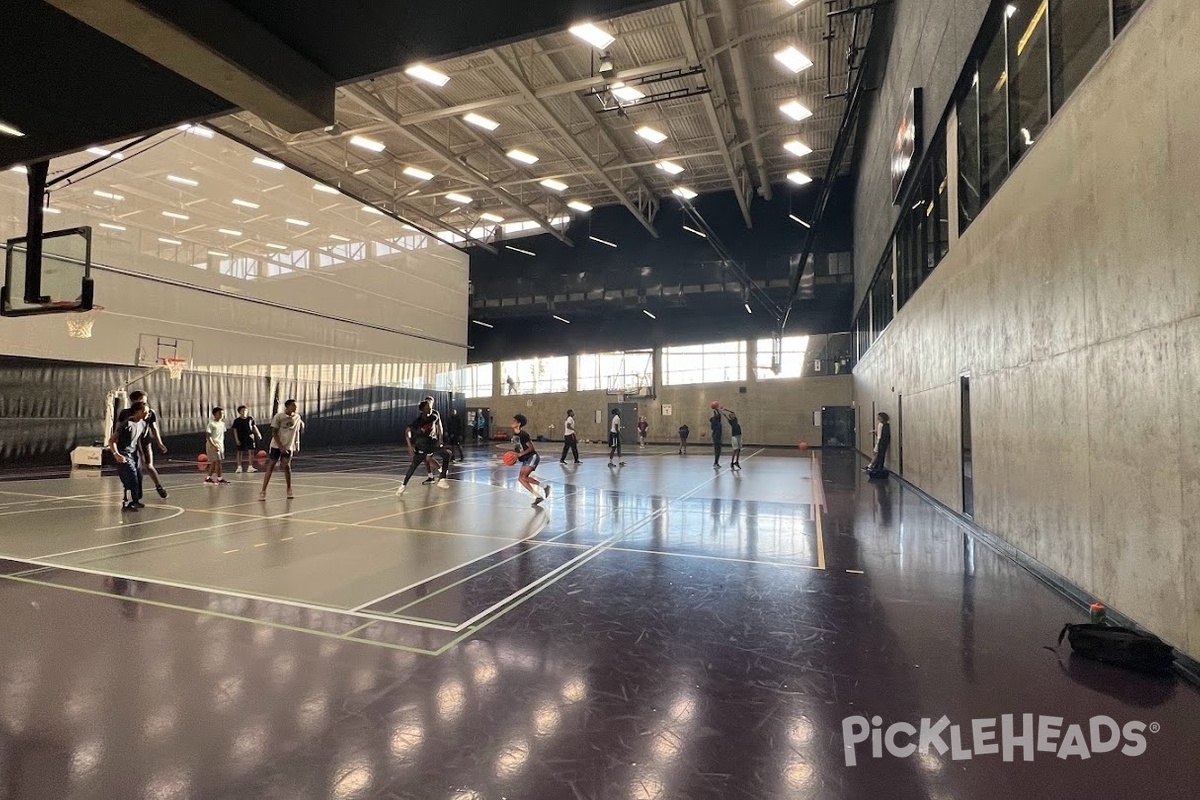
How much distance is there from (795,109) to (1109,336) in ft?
54.4

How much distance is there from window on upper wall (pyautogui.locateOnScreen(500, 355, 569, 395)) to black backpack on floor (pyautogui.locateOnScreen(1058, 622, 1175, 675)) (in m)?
35.0

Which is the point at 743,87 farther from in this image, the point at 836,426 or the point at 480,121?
the point at 836,426

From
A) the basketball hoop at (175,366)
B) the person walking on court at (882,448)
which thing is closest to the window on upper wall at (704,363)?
the person walking on court at (882,448)

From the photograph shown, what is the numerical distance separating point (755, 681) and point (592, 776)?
1.28 meters

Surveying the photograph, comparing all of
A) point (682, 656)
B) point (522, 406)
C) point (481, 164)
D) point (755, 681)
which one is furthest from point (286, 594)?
point (522, 406)

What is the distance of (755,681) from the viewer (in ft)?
10.9

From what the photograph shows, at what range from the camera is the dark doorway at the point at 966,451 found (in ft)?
25.8

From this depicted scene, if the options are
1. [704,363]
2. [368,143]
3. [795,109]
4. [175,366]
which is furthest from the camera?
[704,363]

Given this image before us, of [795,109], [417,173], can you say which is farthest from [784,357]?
[417,173]

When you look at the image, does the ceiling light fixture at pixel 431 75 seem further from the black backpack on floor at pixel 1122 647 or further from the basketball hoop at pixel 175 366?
the black backpack on floor at pixel 1122 647

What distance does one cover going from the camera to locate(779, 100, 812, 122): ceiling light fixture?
18000 millimetres

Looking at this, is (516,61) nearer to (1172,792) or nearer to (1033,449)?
(1033,449)

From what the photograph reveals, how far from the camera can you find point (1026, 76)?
6.18m

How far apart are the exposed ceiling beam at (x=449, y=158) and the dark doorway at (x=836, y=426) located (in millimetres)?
16820
